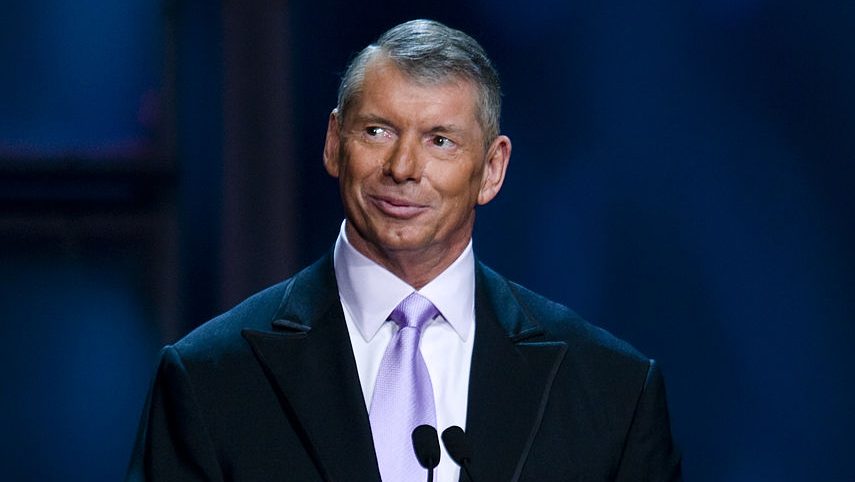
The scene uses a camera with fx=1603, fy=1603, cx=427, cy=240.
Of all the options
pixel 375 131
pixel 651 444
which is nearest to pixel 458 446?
pixel 651 444

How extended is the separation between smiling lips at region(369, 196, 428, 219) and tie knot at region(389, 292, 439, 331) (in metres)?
0.14

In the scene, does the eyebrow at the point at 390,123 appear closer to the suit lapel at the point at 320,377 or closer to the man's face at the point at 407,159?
the man's face at the point at 407,159

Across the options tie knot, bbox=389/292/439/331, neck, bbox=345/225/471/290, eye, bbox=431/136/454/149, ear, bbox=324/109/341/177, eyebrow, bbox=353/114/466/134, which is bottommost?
tie knot, bbox=389/292/439/331

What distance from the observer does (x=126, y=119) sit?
3.51m

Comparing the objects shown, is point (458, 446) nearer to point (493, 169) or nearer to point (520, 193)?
point (493, 169)

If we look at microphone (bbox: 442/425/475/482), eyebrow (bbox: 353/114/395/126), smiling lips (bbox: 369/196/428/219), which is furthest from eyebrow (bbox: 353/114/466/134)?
microphone (bbox: 442/425/475/482)

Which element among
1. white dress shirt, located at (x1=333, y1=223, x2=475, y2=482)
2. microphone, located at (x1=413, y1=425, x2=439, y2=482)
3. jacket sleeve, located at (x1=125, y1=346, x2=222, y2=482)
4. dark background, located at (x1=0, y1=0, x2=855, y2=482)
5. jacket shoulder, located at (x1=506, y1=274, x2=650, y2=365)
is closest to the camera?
microphone, located at (x1=413, y1=425, x2=439, y2=482)

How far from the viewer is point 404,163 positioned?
86.8 inches

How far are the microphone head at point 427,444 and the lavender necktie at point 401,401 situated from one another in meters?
0.05

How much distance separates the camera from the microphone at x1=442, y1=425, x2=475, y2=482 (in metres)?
2.11

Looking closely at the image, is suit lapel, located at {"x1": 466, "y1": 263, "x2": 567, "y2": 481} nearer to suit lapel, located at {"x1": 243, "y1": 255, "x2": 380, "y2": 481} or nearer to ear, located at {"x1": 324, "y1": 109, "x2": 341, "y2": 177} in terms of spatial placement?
suit lapel, located at {"x1": 243, "y1": 255, "x2": 380, "y2": 481}

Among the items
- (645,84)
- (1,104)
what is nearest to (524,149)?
(645,84)

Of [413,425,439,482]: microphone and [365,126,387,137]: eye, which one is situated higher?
[365,126,387,137]: eye

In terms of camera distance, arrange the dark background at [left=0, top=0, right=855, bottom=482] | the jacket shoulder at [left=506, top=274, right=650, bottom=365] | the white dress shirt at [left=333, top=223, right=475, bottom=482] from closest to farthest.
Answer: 1. the white dress shirt at [left=333, top=223, right=475, bottom=482]
2. the jacket shoulder at [left=506, top=274, right=650, bottom=365]
3. the dark background at [left=0, top=0, right=855, bottom=482]
